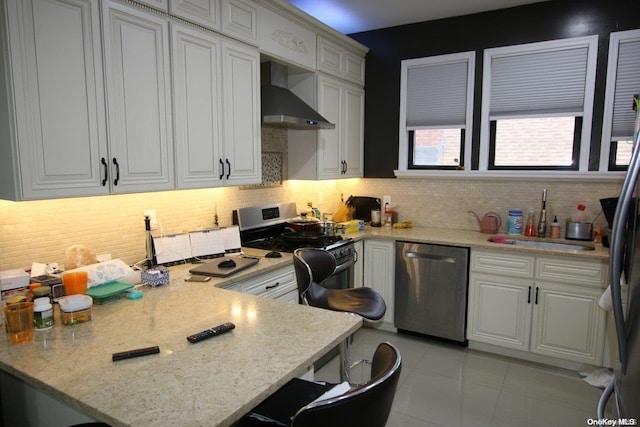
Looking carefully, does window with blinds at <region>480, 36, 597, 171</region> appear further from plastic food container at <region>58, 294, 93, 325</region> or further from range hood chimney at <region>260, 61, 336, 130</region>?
plastic food container at <region>58, 294, 93, 325</region>

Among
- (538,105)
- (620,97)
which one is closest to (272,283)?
(538,105)

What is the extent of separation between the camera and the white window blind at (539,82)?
3373mm

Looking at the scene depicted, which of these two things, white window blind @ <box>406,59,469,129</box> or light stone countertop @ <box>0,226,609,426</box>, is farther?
white window blind @ <box>406,59,469,129</box>

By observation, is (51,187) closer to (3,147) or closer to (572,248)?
(3,147)

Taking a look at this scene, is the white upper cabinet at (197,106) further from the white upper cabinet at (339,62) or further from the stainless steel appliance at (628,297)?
the stainless steel appliance at (628,297)

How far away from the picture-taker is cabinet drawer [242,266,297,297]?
252 cm

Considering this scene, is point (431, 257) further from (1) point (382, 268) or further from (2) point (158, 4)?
(2) point (158, 4)

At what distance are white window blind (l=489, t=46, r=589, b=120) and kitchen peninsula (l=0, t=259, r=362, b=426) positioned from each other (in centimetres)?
283

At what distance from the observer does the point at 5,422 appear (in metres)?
1.65

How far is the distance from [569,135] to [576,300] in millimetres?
1414

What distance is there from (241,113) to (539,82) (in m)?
2.54

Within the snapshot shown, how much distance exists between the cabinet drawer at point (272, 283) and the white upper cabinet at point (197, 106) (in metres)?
0.69

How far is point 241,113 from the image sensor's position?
2.82m

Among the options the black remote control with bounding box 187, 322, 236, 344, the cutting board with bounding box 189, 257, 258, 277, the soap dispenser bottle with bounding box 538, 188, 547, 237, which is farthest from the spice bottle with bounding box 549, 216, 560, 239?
the black remote control with bounding box 187, 322, 236, 344
